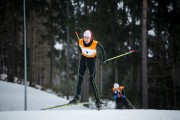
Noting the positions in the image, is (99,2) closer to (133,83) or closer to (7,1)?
(133,83)

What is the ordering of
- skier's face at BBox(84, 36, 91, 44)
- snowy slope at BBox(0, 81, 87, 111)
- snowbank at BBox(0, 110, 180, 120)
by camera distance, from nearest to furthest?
snowbank at BBox(0, 110, 180, 120)
skier's face at BBox(84, 36, 91, 44)
snowy slope at BBox(0, 81, 87, 111)

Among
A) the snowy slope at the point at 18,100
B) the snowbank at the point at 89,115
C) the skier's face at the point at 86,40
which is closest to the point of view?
Answer: the snowbank at the point at 89,115

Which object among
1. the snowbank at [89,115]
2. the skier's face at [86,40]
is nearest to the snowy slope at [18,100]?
the snowbank at [89,115]

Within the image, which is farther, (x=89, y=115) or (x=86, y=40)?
(x=86, y=40)

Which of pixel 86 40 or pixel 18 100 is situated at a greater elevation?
pixel 86 40

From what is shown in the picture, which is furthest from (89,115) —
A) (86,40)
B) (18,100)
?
(18,100)

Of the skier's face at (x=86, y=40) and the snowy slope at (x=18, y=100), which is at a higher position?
the skier's face at (x=86, y=40)

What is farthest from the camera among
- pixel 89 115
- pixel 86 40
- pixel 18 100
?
pixel 18 100

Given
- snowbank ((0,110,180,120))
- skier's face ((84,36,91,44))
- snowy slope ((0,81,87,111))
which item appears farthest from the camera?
snowy slope ((0,81,87,111))

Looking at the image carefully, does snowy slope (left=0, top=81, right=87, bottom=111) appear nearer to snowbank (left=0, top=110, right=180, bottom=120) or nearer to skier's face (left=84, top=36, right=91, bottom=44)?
snowbank (left=0, top=110, right=180, bottom=120)

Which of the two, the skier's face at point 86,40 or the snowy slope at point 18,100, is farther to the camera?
the snowy slope at point 18,100

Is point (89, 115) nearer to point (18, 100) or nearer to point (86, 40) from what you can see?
point (86, 40)

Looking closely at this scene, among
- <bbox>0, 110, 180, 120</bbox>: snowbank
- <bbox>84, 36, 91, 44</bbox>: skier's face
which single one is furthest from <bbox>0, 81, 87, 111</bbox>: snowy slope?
<bbox>84, 36, 91, 44</bbox>: skier's face

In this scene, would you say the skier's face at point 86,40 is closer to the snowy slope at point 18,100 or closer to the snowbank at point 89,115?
the snowbank at point 89,115
